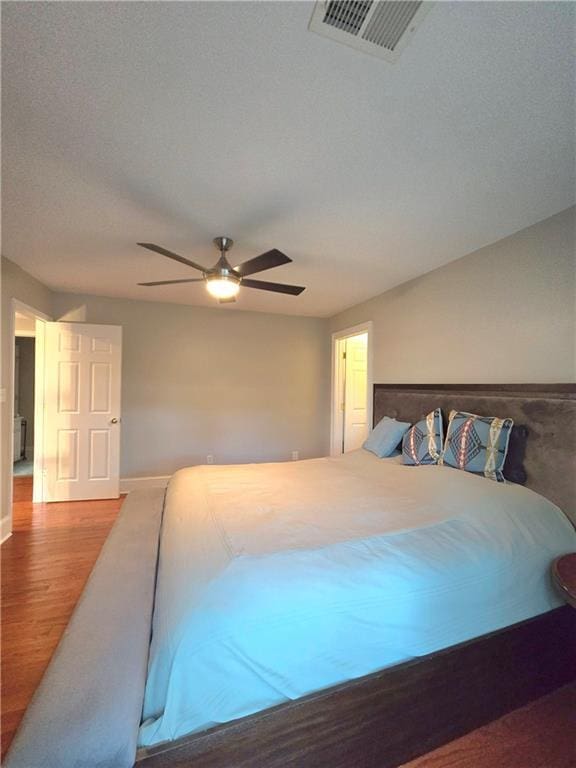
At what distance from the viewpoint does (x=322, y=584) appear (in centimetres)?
109

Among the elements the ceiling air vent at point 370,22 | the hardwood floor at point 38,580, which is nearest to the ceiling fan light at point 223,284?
the ceiling air vent at point 370,22

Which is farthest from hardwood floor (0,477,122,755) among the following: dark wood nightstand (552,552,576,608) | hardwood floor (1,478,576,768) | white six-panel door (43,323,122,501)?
dark wood nightstand (552,552,576,608)

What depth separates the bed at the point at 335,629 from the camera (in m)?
0.91

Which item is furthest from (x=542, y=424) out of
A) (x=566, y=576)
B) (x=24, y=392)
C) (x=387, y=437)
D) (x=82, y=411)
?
(x=24, y=392)

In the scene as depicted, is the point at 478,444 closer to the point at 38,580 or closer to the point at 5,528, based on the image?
the point at 38,580

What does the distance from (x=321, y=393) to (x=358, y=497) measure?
10.3ft

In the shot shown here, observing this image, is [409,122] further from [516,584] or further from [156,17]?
[516,584]

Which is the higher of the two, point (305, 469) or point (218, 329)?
point (218, 329)

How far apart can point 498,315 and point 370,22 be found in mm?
1921

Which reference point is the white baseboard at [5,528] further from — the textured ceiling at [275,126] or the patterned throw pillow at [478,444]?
the patterned throw pillow at [478,444]

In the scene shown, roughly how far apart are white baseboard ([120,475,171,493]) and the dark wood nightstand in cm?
390

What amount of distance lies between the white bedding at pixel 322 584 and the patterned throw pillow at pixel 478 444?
0.16 metres

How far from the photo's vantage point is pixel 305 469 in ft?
8.11

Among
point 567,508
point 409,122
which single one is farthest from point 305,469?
point 409,122
